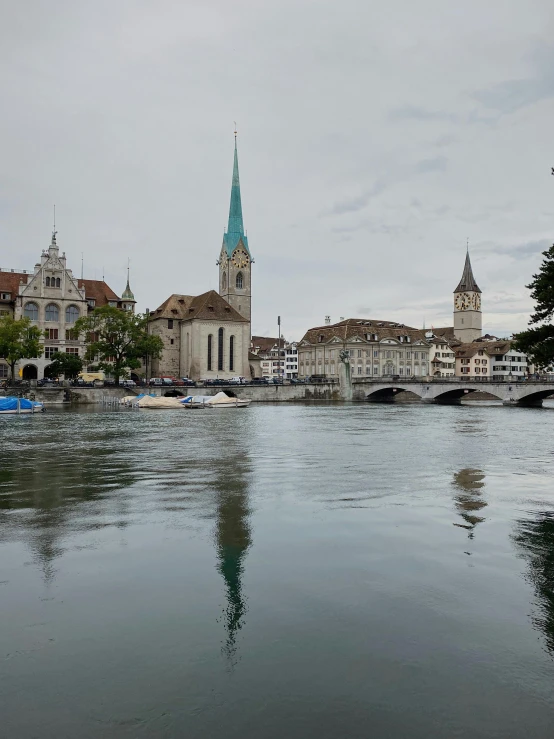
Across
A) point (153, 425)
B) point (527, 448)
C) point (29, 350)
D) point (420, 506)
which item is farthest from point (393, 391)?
point (420, 506)

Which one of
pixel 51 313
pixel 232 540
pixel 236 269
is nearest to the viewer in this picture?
pixel 232 540

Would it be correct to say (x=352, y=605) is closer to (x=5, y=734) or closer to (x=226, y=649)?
(x=226, y=649)

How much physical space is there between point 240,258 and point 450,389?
5286cm

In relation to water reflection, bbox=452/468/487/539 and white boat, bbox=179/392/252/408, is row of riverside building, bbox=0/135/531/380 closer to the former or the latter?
white boat, bbox=179/392/252/408

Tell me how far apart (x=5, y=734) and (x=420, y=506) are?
34.9 feet

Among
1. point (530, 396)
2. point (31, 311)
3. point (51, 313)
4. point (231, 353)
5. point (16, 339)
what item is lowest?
point (530, 396)

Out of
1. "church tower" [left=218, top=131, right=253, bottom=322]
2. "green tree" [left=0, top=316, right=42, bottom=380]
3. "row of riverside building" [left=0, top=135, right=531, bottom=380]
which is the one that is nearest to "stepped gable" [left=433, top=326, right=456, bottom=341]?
"row of riverside building" [left=0, top=135, right=531, bottom=380]

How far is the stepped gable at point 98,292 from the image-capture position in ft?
314

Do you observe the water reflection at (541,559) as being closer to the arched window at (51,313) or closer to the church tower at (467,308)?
the arched window at (51,313)

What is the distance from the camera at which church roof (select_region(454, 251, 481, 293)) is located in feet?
570

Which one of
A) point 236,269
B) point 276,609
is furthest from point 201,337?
point 276,609

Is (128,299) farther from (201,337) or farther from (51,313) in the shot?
(51,313)

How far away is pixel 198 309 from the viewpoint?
102m

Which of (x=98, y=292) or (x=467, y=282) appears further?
(x=467, y=282)
